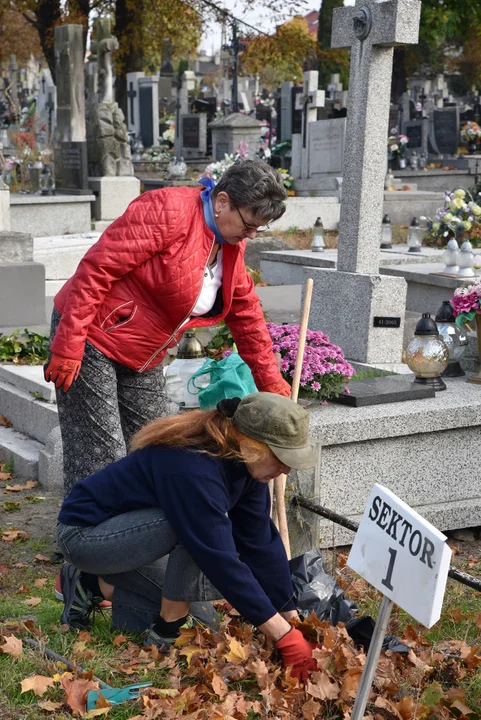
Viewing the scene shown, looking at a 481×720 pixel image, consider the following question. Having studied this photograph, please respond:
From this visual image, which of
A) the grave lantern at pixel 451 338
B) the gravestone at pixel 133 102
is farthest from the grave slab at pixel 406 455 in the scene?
the gravestone at pixel 133 102

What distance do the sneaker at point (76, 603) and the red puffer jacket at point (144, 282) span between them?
31.1 inches

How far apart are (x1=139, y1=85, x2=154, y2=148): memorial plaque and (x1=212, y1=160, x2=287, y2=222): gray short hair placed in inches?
941

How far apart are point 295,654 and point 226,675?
23 cm

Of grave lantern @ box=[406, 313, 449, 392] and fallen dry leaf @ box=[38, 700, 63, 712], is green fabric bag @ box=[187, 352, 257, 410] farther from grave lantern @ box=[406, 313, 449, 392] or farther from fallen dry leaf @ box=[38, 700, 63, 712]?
fallen dry leaf @ box=[38, 700, 63, 712]

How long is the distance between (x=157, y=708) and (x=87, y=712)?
20 centimetres

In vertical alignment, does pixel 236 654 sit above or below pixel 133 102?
below

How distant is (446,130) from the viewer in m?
25.3

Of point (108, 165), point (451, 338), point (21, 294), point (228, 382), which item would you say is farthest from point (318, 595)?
point (108, 165)

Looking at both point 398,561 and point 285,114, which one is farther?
point 285,114

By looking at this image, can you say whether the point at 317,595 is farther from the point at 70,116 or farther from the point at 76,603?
the point at 70,116

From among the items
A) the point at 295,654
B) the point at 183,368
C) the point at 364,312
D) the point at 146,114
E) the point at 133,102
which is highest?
the point at 133,102

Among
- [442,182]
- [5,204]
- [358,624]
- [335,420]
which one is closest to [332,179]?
[442,182]

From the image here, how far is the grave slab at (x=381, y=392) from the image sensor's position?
15.7 feet

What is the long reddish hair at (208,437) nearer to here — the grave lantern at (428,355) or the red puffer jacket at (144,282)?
the red puffer jacket at (144,282)
